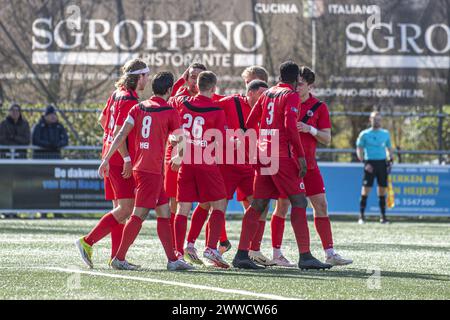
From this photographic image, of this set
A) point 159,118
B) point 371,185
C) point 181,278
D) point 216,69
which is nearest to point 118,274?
point 181,278

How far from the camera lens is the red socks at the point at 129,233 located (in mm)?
10570

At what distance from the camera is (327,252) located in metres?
11.4

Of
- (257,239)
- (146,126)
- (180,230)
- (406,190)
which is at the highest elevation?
(146,126)

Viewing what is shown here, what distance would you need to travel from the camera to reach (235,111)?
471 inches

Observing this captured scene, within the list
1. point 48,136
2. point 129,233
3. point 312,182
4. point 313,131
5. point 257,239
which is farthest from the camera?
point 48,136

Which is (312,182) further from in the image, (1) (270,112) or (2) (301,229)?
(1) (270,112)

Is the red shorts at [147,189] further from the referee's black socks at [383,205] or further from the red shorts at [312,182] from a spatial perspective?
the referee's black socks at [383,205]

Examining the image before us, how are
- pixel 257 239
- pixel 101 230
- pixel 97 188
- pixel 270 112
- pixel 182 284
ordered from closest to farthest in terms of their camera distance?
pixel 182 284, pixel 101 230, pixel 270 112, pixel 257 239, pixel 97 188

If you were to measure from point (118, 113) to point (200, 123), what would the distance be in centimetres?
79

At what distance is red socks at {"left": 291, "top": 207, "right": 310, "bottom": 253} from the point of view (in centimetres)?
1088

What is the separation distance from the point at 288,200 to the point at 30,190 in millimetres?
10529

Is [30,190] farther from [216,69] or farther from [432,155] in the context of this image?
[432,155]

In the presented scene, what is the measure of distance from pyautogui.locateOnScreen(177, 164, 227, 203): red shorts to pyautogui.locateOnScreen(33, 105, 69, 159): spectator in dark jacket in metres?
10.4

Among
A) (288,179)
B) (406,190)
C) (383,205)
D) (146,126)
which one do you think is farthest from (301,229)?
(406,190)
